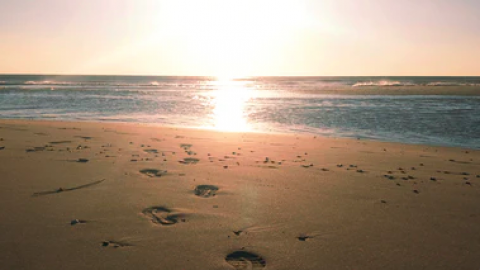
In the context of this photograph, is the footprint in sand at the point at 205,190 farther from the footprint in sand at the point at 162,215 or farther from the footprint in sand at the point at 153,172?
the footprint in sand at the point at 153,172

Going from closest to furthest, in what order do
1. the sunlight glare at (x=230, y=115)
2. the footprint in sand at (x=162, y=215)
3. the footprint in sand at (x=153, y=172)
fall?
the footprint in sand at (x=162, y=215)
the footprint in sand at (x=153, y=172)
the sunlight glare at (x=230, y=115)

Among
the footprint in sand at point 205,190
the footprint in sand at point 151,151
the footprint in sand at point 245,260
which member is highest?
the footprint in sand at point 151,151

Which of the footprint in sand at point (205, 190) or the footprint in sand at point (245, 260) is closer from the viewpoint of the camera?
the footprint in sand at point (245, 260)

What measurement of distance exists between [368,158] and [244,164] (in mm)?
2913

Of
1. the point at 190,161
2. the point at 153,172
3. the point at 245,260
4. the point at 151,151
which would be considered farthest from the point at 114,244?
the point at 151,151

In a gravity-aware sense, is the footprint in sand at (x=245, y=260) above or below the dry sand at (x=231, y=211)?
below

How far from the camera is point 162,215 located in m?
4.01

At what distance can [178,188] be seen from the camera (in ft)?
16.4

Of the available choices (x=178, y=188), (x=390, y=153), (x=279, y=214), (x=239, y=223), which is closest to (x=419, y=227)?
(x=279, y=214)

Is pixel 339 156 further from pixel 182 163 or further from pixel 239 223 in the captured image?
pixel 239 223

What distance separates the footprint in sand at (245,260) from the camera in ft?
9.73

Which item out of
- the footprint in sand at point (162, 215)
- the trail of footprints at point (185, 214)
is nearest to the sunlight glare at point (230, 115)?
the trail of footprints at point (185, 214)

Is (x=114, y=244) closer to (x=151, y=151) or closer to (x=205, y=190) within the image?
(x=205, y=190)

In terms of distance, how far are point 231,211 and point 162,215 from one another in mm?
810
